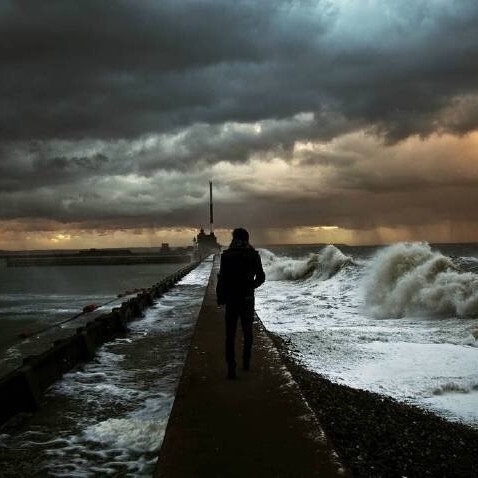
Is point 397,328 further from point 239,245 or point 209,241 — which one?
point 209,241

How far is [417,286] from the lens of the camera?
18.1 meters

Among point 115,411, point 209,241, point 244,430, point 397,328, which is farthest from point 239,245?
point 209,241

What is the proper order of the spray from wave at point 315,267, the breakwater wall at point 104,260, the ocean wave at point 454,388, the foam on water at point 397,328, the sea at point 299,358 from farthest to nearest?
the breakwater wall at point 104,260
the spray from wave at point 315,267
the foam on water at point 397,328
the ocean wave at point 454,388
the sea at point 299,358

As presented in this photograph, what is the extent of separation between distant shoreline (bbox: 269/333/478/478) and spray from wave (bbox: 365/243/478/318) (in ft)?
32.6

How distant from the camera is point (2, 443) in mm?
4789

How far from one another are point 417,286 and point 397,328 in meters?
5.13

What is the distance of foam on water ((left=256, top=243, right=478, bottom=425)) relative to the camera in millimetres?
7910

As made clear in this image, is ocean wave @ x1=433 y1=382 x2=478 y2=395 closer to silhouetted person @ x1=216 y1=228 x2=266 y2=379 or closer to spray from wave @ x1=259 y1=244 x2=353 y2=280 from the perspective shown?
silhouetted person @ x1=216 y1=228 x2=266 y2=379

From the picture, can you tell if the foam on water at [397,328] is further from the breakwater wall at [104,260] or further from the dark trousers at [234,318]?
the breakwater wall at [104,260]

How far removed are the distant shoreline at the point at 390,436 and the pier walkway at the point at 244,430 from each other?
33cm

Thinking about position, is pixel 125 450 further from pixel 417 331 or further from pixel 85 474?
pixel 417 331

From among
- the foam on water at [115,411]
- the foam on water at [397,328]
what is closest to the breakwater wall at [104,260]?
the foam on water at [397,328]

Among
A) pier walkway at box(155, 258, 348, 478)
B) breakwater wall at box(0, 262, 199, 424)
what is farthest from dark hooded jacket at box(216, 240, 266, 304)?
breakwater wall at box(0, 262, 199, 424)

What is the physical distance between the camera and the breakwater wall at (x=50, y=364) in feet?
18.7
